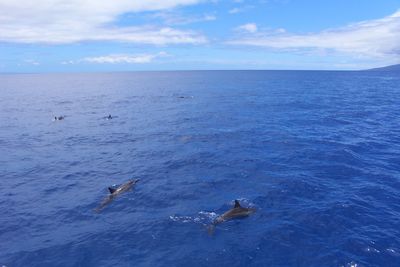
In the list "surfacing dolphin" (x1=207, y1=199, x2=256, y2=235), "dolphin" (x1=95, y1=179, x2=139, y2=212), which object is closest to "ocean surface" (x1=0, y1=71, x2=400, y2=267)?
"surfacing dolphin" (x1=207, y1=199, x2=256, y2=235)

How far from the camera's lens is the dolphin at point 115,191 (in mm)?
29625

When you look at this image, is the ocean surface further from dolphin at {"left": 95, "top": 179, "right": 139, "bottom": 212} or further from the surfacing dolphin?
dolphin at {"left": 95, "top": 179, "right": 139, "bottom": 212}

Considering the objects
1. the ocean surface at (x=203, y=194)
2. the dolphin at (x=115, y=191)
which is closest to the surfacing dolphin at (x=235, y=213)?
the ocean surface at (x=203, y=194)

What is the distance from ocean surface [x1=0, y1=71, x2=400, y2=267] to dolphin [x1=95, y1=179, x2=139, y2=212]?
35.9 inches

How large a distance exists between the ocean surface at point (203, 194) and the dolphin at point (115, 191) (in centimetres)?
91

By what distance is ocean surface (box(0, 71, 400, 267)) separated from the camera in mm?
22453

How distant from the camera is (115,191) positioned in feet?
104

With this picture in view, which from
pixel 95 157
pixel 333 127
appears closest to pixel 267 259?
pixel 95 157

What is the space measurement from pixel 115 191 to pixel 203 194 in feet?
26.4

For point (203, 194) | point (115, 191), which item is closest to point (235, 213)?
point (203, 194)

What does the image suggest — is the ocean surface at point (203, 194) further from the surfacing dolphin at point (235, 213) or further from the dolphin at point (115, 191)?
the dolphin at point (115, 191)

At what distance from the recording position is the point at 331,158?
131ft

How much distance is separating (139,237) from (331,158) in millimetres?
25192

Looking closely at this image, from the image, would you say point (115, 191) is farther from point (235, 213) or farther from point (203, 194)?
point (235, 213)
